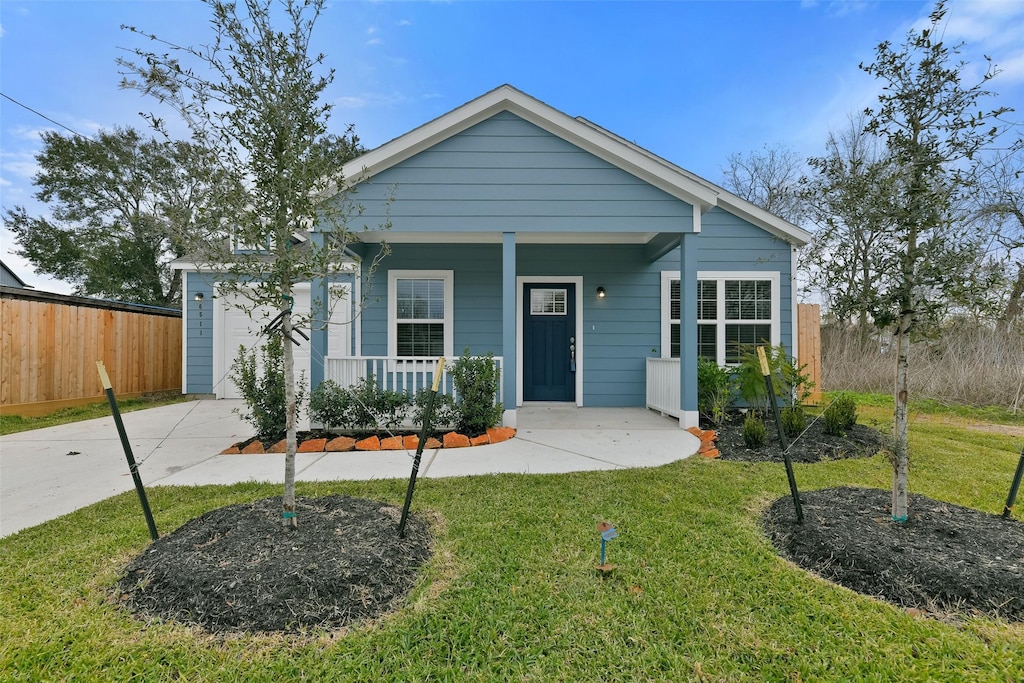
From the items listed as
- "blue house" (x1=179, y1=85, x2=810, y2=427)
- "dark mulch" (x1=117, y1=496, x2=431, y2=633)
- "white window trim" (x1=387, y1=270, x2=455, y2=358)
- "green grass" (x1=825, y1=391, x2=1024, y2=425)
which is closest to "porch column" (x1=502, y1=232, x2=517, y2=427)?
"blue house" (x1=179, y1=85, x2=810, y2=427)

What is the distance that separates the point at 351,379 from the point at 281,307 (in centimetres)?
336

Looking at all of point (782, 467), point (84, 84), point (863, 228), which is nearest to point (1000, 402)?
point (782, 467)

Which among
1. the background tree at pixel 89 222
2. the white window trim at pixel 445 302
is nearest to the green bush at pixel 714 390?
the white window trim at pixel 445 302

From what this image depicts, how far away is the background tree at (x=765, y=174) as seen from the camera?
16.9 m

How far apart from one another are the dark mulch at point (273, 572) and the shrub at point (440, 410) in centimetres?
262

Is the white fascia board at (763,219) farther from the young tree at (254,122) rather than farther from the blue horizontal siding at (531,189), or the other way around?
the young tree at (254,122)

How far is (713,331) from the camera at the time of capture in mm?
7348

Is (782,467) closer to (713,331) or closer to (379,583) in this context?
(713,331)

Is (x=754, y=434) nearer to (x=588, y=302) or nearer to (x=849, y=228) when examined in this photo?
(x=849, y=228)

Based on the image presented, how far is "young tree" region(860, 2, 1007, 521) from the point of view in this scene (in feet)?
8.46

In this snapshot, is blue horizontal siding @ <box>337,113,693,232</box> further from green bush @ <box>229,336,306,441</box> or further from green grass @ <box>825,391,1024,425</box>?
green grass @ <box>825,391,1024,425</box>

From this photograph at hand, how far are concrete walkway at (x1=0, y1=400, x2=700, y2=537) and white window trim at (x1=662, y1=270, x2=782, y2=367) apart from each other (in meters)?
1.80

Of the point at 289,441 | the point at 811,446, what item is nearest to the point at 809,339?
the point at 811,446

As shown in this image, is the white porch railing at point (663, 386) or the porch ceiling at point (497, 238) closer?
the white porch railing at point (663, 386)
